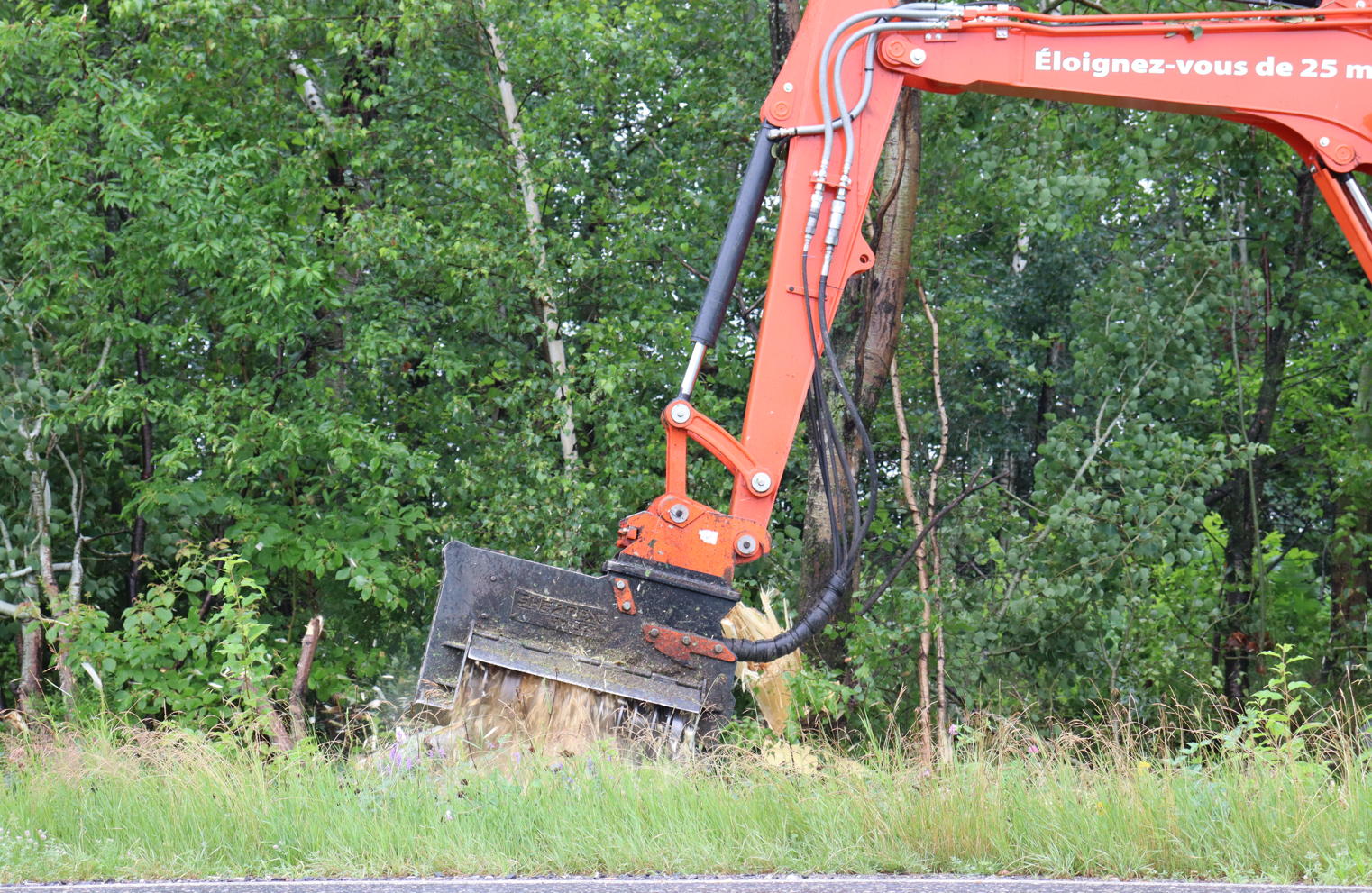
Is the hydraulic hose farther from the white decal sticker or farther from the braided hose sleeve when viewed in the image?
the white decal sticker

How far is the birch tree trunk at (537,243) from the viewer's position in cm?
876

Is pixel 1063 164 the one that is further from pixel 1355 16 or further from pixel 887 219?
pixel 1355 16

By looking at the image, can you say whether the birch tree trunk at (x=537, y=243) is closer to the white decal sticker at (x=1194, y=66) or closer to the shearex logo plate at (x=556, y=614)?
the shearex logo plate at (x=556, y=614)

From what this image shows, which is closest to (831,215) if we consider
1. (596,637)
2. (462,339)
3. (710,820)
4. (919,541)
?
(596,637)

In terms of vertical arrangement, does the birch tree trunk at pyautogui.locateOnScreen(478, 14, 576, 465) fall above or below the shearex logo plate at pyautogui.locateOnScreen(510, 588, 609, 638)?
above

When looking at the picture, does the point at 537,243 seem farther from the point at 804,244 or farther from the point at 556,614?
the point at 556,614

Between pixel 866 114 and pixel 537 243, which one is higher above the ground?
pixel 866 114

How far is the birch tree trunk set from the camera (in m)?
8.76

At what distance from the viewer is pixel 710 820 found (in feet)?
12.7

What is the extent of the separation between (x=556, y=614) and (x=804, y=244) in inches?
74.0

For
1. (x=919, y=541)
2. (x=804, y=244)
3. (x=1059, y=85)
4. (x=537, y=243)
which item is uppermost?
(x=1059, y=85)

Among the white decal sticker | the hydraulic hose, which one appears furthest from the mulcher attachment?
the white decal sticker

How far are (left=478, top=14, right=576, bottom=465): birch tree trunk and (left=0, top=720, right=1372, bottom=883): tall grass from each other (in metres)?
4.76

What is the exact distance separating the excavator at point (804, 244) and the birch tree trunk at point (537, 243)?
3.87m
